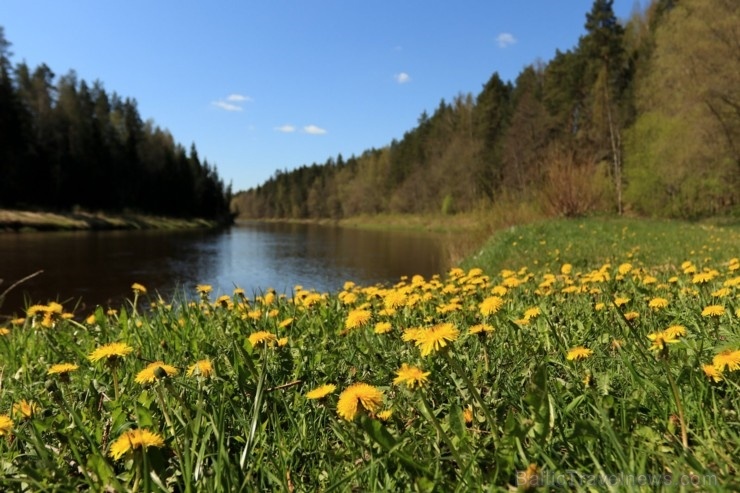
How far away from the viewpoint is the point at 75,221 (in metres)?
38.8

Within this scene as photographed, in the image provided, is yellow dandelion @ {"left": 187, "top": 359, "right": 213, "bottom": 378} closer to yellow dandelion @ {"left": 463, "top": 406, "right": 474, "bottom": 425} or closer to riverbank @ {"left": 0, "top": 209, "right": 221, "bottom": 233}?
yellow dandelion @ {"left": 463, "top": 406, "right": 474, "bottom": 425}

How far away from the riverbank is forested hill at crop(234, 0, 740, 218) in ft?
105

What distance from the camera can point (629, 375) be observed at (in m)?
1.48

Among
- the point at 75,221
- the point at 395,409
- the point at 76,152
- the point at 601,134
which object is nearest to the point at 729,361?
the point at 395,409

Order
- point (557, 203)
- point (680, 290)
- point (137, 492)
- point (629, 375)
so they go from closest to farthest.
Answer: point (137, 492)
point (629, 375)
point (680, 290)
point (557, 203)

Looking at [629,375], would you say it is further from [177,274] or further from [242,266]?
[242,266]

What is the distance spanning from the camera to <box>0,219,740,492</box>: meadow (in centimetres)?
105

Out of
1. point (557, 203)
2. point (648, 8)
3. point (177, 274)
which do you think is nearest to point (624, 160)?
point (557, 203)

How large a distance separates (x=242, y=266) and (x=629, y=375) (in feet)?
66.3

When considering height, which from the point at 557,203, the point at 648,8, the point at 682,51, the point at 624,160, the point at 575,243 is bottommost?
the point at 575,243

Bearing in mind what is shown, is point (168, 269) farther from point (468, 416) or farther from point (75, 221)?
point (75, 221)

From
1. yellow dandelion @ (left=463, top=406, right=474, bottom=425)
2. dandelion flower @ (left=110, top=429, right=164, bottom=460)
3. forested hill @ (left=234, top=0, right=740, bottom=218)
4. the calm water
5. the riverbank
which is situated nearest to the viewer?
dandelion flower @ (left=110, top=429, right=164, bottom=460)

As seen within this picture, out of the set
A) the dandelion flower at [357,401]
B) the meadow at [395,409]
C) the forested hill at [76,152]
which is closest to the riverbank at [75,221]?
the forested hill at [76,152]

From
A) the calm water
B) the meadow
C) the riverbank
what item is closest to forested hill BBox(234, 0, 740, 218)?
the calm water
